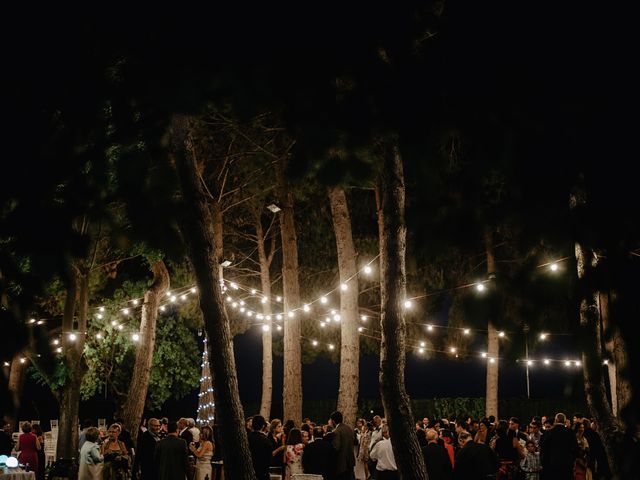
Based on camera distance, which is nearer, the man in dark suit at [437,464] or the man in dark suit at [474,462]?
the man in dark suit at [474,462]

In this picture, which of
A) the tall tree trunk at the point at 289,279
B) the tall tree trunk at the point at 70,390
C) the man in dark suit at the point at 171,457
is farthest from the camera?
the tall tree trunk at the point at 289,279

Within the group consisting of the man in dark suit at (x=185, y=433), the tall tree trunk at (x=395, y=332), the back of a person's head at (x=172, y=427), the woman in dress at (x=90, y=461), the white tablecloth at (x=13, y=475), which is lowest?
the white tablecloth at (x=13, y=475)

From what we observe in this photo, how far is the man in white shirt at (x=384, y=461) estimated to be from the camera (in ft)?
32.6

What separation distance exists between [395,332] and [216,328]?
84.9 inches

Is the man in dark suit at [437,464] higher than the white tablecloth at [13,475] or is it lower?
higher

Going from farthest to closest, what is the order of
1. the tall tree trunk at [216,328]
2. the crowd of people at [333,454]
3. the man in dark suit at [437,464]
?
1. the crowd of people at [333,454]
2. the man in dark suit at [437,464]
3. the tall tree trunk at [216,328]

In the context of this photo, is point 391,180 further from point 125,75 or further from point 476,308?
point 476,308

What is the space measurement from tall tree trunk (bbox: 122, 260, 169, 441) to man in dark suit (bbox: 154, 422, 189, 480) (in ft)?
19.0

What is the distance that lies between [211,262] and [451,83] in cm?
564

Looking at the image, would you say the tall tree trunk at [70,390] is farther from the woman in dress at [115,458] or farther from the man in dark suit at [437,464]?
the man in dark suit at [437,464]

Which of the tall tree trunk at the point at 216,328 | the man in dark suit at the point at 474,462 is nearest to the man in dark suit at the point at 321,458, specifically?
the tall tree trunk at the point at 216,328

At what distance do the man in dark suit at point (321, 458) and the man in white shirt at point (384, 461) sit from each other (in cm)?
62

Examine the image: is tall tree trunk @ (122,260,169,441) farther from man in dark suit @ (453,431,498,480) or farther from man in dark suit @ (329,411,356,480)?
man in dark suit @ (453,431,498,480)

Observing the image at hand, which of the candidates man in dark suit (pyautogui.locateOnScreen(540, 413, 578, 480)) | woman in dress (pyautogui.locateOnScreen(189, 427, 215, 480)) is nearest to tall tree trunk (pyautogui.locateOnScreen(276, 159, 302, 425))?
woman in dress (pyautogui.locateOnScreen(189, 427, 215, 480))
